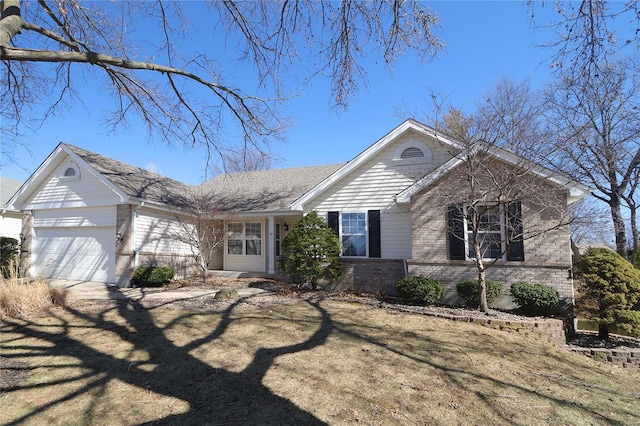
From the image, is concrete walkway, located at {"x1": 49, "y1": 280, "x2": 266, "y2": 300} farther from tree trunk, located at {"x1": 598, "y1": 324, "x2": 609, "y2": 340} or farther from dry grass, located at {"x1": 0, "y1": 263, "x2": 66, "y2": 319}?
tree trunk, located at {"x1": 598, "y1": 324, "x2": 609, "y2": 340}

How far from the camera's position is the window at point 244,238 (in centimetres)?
1584

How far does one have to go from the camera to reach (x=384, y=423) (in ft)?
11.8

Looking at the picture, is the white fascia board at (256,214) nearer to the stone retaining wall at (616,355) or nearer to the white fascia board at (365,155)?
the white fascia board at (365,155)

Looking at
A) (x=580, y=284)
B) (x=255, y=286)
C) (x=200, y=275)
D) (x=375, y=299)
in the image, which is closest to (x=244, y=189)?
(x=200, y=275)

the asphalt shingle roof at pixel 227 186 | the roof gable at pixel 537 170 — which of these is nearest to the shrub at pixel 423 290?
the roof gable at pixel 537 170

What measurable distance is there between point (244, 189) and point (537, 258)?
535 inches

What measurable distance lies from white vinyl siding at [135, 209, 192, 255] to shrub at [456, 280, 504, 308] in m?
10.7

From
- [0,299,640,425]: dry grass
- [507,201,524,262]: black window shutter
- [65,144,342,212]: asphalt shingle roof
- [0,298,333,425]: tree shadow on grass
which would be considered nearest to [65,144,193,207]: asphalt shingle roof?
[65,144,342,212]: asphalt shingle roof

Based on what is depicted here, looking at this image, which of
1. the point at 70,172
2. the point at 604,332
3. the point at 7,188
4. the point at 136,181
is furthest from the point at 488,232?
the point at 7,188

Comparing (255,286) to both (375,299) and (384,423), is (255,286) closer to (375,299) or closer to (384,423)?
(375,299)

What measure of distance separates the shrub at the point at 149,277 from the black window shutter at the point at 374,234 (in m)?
7.79

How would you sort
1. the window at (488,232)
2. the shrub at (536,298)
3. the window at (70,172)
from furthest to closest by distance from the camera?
the window at (70,172)
the window at (488,232)
the shrub at (536,298)

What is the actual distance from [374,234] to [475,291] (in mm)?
3960

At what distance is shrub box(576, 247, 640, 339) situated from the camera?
7.81 metres
